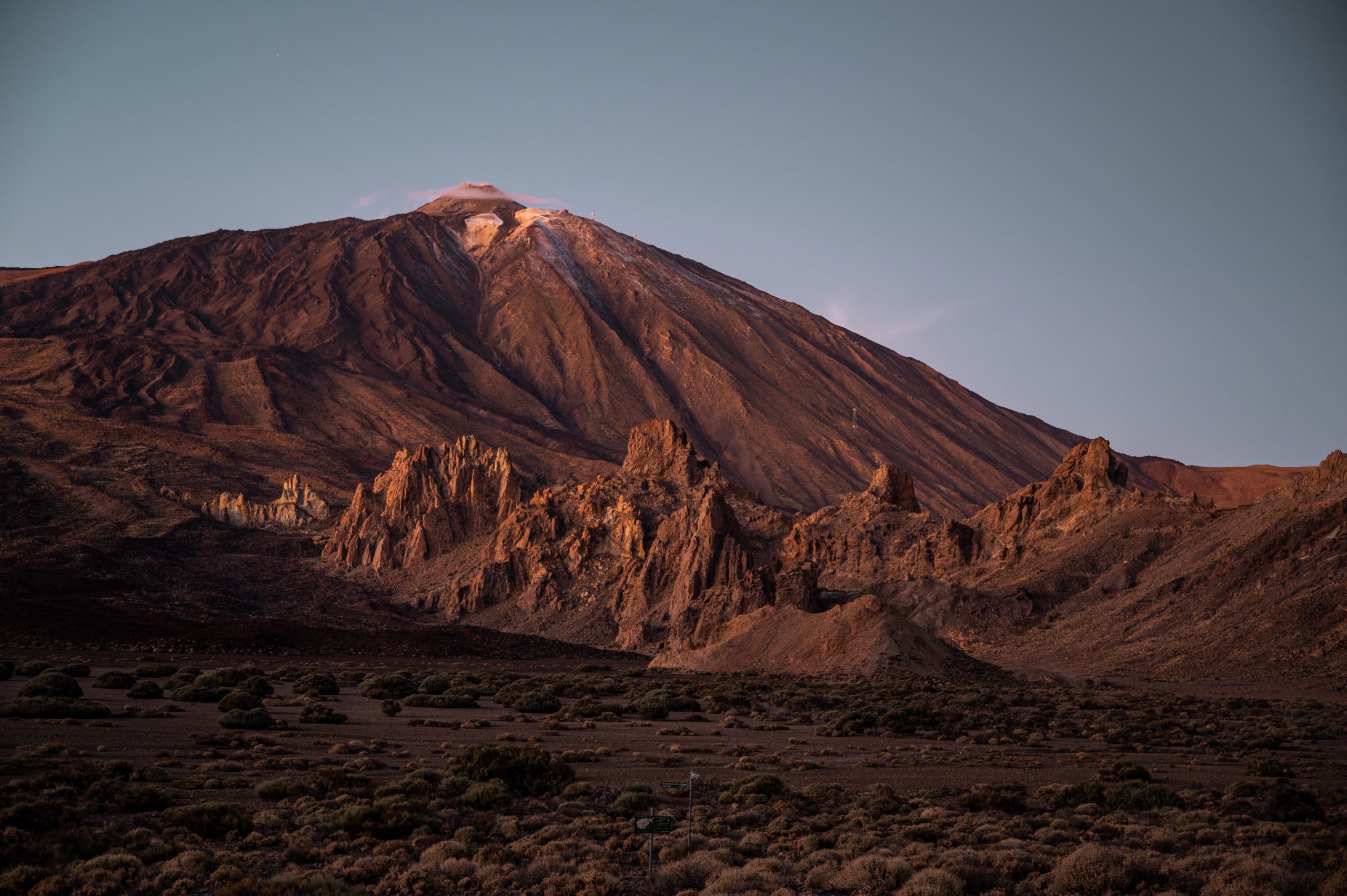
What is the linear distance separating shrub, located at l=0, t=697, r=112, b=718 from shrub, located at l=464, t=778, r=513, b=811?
13254 millimetres

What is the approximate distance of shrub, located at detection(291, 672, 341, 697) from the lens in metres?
36.8

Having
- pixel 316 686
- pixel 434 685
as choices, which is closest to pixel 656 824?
pixel 316 686

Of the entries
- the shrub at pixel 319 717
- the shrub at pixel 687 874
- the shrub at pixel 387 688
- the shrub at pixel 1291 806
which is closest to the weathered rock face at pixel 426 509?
the shrub at pixel 387 688

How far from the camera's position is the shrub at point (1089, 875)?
12961mm

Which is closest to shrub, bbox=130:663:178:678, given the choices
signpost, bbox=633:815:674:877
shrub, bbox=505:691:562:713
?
shrub, bbox=505:691:562:713

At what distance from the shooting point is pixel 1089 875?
13070 mm

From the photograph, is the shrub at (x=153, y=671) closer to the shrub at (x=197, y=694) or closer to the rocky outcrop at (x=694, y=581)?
the shrub at (x=197, y=694)

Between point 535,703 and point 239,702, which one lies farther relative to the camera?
point 535,703

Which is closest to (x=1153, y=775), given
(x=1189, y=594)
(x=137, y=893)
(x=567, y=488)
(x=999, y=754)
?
(x=999, y=754)

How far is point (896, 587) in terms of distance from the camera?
72.2 metres

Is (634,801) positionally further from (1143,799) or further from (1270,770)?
(1270,770)

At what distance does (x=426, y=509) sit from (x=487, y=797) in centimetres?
8270

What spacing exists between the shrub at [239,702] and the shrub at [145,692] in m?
3.66

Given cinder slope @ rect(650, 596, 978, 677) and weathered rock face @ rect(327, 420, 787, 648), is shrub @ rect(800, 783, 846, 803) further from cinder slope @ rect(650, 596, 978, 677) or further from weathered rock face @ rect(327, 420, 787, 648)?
weathered rock face @ rect(327, 420, 787, 648)
